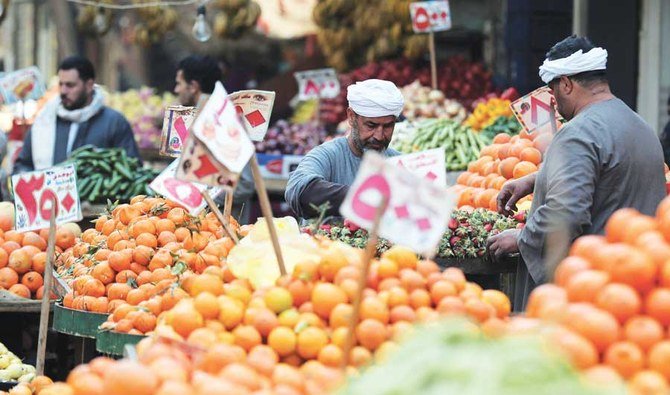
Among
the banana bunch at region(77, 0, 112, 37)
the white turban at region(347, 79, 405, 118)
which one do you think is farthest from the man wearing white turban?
the banana bunch at region(77, 0, 112, 37)

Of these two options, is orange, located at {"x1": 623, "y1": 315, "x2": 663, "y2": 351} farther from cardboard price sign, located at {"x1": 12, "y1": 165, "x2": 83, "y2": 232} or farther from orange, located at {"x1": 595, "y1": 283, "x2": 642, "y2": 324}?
cardboard price sign, located at {"x1": 12, "y1": 165, "x2": 83, "y2": 232}

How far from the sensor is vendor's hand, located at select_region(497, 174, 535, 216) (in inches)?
209

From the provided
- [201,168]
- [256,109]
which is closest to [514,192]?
[256,109]

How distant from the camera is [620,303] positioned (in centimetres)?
271

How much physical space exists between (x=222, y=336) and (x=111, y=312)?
1434 mm

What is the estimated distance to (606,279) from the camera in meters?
2.83

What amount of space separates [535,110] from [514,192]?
113 cm

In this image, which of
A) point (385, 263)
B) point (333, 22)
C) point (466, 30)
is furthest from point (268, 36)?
point (385, 263)

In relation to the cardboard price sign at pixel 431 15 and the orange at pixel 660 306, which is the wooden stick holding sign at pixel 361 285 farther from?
the cardboard price sign at pixel 431 15

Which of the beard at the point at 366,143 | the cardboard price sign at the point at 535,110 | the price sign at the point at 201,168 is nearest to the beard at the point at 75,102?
the beard at the point at 366,143

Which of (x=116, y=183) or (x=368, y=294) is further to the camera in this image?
(x=116, y=183)

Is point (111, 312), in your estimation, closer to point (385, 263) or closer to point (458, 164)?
point (385, 263)

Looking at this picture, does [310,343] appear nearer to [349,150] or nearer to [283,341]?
[283,341]

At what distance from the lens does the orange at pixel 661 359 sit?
2549 mm
